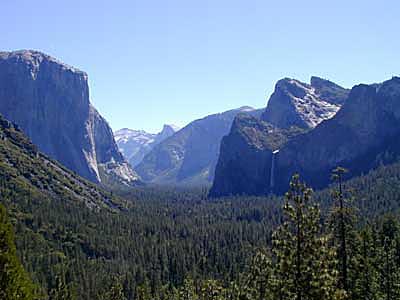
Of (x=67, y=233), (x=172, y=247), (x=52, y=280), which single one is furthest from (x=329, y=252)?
(x=67, y=233)

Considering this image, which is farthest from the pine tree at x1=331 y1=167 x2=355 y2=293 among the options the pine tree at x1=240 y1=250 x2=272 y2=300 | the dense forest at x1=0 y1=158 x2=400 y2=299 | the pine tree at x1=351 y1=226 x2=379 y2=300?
the pine tree at x1=240 y1=250 x2=272 y2=300

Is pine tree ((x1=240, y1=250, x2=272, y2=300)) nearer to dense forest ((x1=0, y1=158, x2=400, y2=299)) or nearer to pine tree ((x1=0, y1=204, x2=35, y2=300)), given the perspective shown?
dense forest ((x1=0, y1=158, x2=400, y2=299))

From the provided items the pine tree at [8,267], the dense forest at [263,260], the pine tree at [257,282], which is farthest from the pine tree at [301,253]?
the pine tree at [8,267]

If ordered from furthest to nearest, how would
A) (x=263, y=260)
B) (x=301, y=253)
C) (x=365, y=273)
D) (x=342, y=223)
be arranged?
(x=365, y=273), (x=342, y=223), (x=263, y=260), (x=301, y=253)

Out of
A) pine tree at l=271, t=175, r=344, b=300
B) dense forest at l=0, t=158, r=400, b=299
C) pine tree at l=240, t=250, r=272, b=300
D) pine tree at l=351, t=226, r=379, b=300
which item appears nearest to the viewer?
pine tree at l=271, t=175, r=344, b=300

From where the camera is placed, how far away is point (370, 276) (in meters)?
58.7

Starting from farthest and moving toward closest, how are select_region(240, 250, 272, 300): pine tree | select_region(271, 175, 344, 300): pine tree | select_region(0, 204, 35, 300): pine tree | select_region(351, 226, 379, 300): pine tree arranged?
select_region(351, 226, 379, 300): pine tree, select_region(0, 204, 35, 300): pine tree, select_region(240, 250, 272, 300): pine tree, select_region(271, 175, 344, 300): pine tree

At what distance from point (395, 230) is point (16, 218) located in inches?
5791

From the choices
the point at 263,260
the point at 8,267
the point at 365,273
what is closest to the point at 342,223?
the point at 263,260

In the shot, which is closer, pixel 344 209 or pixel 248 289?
pixel 248 289

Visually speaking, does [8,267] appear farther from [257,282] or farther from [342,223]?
[342,223]

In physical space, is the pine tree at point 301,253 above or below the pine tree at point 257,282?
above

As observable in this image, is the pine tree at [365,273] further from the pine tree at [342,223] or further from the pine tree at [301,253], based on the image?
the pine tree at [301,253]

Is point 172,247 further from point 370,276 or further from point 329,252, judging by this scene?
point 329,252
